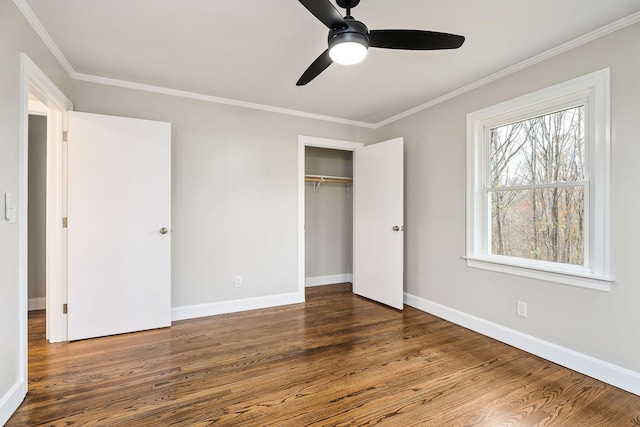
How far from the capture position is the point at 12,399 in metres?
1.73

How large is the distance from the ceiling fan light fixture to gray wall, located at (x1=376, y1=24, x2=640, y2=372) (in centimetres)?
177

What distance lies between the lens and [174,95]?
319cm

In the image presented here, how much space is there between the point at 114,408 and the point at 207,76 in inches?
103

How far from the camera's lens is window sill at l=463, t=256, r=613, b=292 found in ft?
6.93

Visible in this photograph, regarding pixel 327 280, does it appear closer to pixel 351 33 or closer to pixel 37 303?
pixel 37 303

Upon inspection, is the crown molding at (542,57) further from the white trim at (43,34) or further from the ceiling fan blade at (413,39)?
the white trim at (43,34)

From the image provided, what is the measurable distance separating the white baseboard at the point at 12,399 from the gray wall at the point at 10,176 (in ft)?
0.05

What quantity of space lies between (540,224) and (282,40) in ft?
8.29

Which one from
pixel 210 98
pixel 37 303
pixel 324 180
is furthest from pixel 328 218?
pixel 37 303

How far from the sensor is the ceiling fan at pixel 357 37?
4.93ft

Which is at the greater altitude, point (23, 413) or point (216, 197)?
point (216, 197)

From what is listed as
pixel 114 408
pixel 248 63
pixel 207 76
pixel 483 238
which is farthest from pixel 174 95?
pixel 483 238

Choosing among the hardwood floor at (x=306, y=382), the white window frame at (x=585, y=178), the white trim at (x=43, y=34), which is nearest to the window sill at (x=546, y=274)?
the white window frame at (x=585, y=178)

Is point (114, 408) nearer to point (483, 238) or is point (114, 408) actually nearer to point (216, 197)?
point (216, 197)
